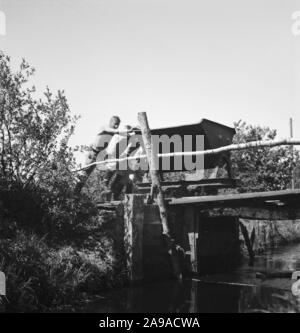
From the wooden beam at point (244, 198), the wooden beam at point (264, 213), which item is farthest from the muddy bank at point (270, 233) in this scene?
the wooden beam at point (244, 198)

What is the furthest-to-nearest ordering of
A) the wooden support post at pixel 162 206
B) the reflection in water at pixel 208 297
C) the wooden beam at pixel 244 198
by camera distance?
1. the wooden support post at pixel 162 206
2. the wooden beam at pixel 244 198
3. the reflection in water at pixel 208 297

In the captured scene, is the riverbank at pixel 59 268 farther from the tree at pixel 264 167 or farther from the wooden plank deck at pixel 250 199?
the tree at pixel 264 167

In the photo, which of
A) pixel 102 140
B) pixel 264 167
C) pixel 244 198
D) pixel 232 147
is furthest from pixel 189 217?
pixel 264 167

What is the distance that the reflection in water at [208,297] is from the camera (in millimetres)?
5863

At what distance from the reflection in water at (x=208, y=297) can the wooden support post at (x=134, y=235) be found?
1.03 feet

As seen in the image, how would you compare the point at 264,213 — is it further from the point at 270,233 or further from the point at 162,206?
the point at 270,233

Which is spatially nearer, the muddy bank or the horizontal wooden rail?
the horizontal wooden rail

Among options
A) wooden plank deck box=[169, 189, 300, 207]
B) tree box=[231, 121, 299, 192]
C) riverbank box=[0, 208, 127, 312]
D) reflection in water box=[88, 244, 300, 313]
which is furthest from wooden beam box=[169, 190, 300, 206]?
tree box=[231, 121, 299, 192]

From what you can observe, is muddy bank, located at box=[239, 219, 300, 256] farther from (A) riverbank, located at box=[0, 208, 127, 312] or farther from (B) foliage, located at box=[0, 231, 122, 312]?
(B) foliage, located at box=[0, 231, 122, 312]

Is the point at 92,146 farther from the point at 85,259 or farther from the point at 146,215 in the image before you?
the point at 85,259

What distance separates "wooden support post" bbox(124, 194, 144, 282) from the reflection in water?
31 centimetres

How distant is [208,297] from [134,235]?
1769 mm

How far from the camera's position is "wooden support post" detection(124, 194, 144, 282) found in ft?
24.0

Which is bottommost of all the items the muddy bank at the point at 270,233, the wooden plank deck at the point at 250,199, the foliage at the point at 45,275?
the muddy bank at the point at 270,233
